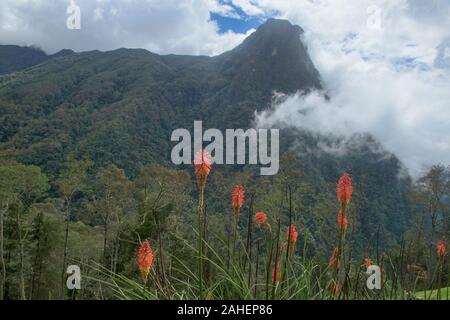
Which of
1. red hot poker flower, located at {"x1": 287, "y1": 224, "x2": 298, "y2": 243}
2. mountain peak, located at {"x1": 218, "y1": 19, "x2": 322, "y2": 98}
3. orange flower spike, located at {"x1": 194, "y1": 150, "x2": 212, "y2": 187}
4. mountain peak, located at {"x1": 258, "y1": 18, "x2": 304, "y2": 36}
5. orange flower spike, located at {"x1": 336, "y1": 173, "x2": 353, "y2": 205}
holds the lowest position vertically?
red hot poker flower, located at {"x1": 287, "y1": 224, "x2": 298, "y2": 243}

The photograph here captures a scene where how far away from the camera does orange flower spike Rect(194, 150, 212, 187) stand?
2166 mm

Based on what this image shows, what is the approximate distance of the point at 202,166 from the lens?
7.28 feet

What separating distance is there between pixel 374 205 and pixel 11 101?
7271 cm

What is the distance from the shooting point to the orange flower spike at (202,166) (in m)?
2.17

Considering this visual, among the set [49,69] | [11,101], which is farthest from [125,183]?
[49,69]

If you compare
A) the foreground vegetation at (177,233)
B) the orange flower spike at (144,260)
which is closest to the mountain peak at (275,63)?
the foreground vegetation at (177,233)

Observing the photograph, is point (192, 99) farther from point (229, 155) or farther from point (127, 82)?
point (229, 155)

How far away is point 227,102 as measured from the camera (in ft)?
412
